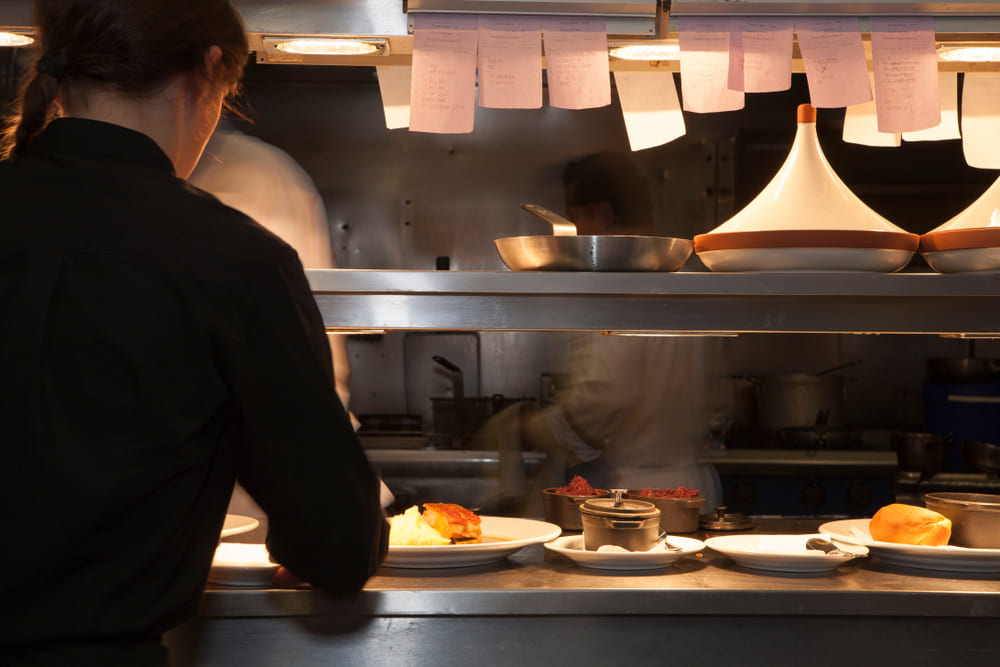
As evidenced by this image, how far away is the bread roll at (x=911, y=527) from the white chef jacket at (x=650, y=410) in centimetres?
151

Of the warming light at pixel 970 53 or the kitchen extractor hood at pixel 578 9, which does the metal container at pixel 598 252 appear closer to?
the kitchen extractor hood at pixel 578 9

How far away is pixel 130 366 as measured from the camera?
95 centimetres

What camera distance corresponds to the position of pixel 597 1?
1451 mm

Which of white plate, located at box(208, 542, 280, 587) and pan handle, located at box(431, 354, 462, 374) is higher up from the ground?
pan handle, located at box(431, 354, 462, 374)

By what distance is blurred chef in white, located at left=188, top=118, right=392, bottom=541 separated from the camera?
2.37 metres

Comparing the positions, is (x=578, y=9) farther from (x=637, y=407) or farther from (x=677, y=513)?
(x=637, y=407)

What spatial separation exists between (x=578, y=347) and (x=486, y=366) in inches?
45.4


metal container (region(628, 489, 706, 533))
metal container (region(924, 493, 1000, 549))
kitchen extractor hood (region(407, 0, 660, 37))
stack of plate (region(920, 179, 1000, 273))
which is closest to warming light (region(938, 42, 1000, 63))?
stack of plate (region(920, 179, 1000, 273))

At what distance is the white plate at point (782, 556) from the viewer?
137 cm

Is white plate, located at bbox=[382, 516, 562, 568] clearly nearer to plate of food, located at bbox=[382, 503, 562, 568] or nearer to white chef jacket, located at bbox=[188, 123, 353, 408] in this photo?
plate of food, located at bbox=[382, 503, 562, 568]

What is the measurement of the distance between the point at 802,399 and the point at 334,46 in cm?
326

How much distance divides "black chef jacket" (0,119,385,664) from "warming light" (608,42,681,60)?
0.78 m

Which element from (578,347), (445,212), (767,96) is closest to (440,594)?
(578,347)

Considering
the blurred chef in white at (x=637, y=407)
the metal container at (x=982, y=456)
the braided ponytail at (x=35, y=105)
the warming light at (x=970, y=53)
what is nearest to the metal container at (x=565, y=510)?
the warming light at (x=970, y=53)
